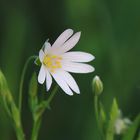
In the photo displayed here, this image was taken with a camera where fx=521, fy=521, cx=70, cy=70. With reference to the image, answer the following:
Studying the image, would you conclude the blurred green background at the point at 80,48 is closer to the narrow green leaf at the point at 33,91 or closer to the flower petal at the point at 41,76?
the narrow green leaf at the point at 33,91

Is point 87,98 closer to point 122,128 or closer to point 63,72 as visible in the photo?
point 122,128

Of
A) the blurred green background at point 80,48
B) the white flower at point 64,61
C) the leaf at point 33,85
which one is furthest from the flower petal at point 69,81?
the blurred green background at point 80,48

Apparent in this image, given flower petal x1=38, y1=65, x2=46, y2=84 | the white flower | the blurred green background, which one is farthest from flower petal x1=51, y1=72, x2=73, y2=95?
the blurred green background

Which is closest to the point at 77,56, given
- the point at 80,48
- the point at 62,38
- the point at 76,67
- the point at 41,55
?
the point at 76,67

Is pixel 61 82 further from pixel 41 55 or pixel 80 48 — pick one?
pixel 80 48

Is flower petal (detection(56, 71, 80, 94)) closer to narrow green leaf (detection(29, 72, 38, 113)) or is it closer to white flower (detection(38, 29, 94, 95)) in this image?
white flower (detection(38, 29, 94, 95))

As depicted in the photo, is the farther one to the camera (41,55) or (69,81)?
(69,81)

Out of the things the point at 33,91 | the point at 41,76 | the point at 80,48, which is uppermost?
the point at 41,76

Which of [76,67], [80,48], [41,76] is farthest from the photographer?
[80,48]
